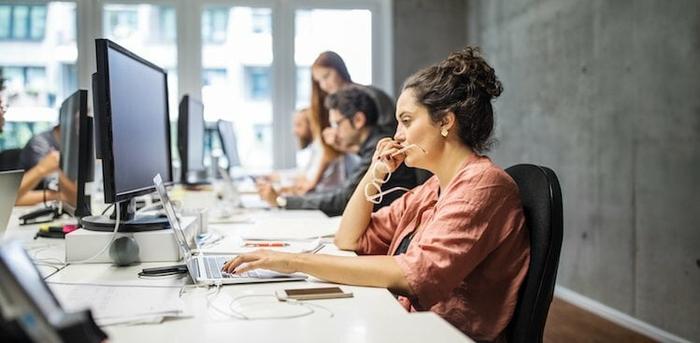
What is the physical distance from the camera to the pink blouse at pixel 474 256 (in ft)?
4.20

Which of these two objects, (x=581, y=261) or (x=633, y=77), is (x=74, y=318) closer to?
(x=633, y=77)

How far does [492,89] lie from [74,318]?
44.9 inches

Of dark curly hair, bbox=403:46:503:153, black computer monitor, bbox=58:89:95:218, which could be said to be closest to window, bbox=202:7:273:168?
black computer monitor, bbox=58:89:95:218

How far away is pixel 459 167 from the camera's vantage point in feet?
4.96

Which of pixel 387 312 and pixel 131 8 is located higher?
pixel 131 8

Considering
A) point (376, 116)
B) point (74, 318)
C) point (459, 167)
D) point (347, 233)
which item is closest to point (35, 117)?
point (376, 116)

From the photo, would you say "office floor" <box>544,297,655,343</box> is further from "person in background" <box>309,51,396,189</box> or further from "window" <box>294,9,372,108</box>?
"window" <box>294,9,372,108</box>

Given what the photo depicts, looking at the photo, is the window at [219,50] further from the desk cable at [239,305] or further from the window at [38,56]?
the desk cable at [239,305]

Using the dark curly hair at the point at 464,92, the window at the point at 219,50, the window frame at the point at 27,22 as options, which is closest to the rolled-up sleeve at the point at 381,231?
the dark curly hair at the point at 464,92

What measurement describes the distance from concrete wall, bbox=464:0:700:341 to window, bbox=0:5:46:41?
407cm

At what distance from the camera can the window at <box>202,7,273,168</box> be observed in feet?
18.3

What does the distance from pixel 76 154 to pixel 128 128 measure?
47cm

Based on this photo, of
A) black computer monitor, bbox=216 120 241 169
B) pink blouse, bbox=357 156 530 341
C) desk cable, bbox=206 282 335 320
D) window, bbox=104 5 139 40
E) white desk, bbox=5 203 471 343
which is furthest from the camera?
window, bbox=104 5 139 40

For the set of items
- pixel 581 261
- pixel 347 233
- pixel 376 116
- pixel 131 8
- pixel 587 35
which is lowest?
pixel 581 261
